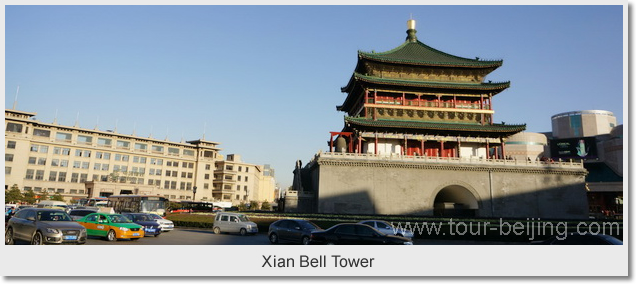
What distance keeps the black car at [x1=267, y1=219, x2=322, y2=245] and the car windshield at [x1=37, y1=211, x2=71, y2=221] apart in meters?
9.08

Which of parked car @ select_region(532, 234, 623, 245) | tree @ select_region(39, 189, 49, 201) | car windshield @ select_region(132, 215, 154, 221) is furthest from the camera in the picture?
tree @ select_region(39, 189, 49, 201)

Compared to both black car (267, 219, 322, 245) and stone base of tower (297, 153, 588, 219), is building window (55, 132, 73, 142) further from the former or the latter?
black car (267, 219, 322, 245)

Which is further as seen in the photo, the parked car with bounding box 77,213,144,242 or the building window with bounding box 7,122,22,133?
the building window with bounding box 7,122,22,133

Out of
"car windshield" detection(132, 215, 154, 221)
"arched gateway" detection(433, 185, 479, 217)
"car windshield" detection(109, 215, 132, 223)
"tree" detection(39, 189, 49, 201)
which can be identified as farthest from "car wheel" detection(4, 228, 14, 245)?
"tree" detection(39, 189, 49, 201)

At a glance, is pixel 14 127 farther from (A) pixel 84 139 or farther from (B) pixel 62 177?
(B) pixel 62 177

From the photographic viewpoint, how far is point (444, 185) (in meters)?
38.7

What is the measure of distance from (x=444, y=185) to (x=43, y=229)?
33.9 m

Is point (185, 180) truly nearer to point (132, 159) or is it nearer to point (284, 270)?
point (132, 159)

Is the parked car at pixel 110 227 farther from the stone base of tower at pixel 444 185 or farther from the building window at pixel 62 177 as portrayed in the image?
the building window at pixel 62 177

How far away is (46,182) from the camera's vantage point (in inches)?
2714

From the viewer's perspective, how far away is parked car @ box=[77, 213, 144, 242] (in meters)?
18.0

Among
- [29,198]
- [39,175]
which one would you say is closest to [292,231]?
[29,198]

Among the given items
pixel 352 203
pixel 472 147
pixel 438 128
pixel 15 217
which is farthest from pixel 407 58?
pixel 15 217

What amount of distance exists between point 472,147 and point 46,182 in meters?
72.7
